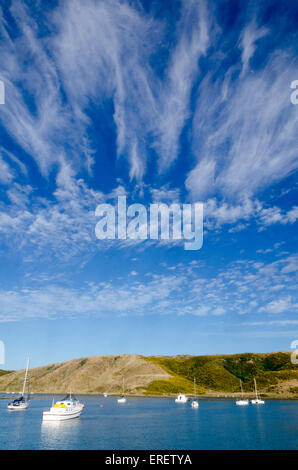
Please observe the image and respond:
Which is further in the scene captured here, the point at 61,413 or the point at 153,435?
the point at 61,413

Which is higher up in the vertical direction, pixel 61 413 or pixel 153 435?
pixel 61 413

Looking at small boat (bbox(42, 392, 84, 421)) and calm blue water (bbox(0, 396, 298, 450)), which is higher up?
small boat (bbox(42, 392, 84, 421))

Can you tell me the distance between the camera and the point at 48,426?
79750mm

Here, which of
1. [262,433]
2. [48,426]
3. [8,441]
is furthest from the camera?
[48,426]

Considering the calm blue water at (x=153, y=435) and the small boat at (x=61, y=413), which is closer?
the calm blue water at (x=153, y=435)

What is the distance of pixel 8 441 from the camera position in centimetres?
6156

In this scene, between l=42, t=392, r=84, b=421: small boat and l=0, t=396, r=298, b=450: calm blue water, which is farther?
l=42, t=392, r=84, b=421: small boat

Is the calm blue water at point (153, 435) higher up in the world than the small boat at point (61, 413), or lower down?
lower down
